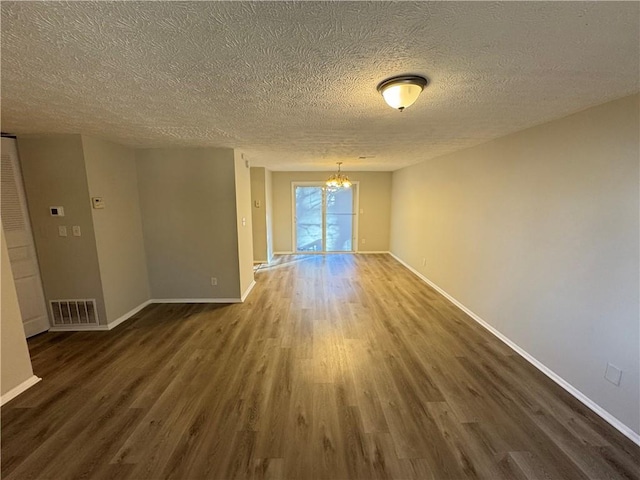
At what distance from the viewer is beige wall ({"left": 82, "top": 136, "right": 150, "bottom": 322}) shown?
3.08 metres

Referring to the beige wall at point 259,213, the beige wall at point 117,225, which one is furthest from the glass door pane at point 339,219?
the beige wall at point 117,225

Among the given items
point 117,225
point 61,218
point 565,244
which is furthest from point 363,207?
point 61,218

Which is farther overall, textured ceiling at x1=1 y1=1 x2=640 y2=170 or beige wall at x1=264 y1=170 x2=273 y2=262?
beige wall at x1=264 y1=170 x2=273 y2=262

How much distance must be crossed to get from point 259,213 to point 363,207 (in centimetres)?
288

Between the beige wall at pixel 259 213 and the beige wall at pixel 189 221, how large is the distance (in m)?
2.39

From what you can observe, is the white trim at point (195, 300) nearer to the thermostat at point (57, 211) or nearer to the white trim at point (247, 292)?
the white trim at point (247, 292)

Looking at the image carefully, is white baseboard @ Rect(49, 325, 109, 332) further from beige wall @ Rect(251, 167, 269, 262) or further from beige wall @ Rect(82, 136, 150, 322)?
beige wall @ Rect(251, 167, 269, 262)

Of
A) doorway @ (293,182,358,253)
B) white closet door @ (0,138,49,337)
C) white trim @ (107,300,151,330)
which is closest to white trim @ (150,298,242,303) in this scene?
white trim @ (107,300,151,330)

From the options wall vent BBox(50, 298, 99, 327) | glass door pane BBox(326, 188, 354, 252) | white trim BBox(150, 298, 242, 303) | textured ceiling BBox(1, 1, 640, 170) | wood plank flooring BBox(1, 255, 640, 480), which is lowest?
wood plank flooring BBox(1, 255, 640, 480)

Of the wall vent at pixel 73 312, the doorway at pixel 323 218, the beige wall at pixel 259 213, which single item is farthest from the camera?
the doorway at pixel 323 218

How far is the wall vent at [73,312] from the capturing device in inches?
125

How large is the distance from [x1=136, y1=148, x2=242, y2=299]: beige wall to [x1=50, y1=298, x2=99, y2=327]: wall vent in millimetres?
853

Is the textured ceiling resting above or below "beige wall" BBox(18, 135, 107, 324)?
above

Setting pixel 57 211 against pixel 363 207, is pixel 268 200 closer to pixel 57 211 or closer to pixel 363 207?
pixel 363 207
